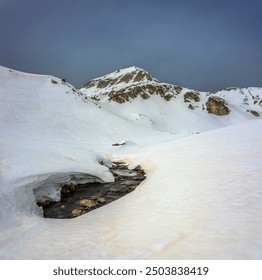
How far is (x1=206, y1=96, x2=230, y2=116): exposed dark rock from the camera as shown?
79.1 m

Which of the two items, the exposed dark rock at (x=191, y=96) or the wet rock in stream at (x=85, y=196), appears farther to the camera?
the exposed dark rock at (x=191, y=96)

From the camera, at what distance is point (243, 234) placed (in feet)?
14.4

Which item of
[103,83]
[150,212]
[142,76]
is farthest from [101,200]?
[103,83]

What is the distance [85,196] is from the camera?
391 inches

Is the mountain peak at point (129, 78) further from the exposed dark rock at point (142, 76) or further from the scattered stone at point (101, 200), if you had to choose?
the scattered stone at point (101, 200)

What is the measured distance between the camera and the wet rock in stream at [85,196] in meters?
8.25

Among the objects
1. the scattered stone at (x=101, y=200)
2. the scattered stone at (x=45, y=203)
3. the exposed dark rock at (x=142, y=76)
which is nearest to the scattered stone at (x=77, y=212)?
the scattered stone at (x=101, y=200)

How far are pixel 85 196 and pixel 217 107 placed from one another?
78337 millimetres

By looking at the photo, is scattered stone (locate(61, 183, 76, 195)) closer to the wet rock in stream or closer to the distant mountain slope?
the wet rock in stream

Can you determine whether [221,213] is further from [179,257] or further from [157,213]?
[179,257]

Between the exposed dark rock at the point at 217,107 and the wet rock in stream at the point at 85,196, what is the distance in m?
72.7

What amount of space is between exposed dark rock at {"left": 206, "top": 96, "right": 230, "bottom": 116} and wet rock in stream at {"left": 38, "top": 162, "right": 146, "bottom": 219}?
72.7 meters
